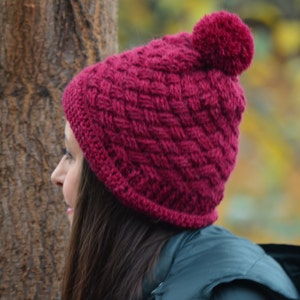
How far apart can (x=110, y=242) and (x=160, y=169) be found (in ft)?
0.87

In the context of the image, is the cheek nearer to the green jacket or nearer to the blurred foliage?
the green jacket

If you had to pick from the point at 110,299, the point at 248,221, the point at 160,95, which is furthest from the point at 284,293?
the point at 248,221

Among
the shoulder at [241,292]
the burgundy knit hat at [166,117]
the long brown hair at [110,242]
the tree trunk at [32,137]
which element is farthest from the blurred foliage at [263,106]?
the shoulder at [241,292]

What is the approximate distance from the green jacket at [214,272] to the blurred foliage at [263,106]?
5.25 feet

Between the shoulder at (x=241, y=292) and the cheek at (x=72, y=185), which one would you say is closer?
the shoulder at (x=241, y=292)

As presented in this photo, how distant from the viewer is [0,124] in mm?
2326

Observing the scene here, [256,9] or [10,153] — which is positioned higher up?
[256,9]

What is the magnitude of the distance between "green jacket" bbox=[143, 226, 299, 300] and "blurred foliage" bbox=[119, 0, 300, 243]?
1.60 m

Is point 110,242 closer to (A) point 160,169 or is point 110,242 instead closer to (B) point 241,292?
(A) point 160,169

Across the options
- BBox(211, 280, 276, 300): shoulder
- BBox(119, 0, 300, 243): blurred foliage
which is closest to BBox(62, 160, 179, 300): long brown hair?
BBox(211, 280, 276, 300): shoulder

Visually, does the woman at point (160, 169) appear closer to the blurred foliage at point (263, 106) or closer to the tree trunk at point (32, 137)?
the tree trunk at point (32, 137)

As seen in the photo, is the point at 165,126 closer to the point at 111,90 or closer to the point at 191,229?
the point at 111,90

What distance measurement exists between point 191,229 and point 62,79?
76cm

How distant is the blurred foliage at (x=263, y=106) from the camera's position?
371 centimetres
